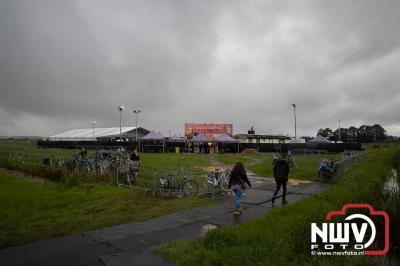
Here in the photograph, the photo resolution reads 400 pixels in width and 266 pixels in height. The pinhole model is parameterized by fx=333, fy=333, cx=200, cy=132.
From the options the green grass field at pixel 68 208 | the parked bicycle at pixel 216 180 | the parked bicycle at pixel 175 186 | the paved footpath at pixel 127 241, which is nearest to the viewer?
the paved footpath at pixel 127 241

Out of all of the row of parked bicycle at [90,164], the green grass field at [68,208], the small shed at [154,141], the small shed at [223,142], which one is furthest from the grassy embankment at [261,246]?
the small shed at [154,141]

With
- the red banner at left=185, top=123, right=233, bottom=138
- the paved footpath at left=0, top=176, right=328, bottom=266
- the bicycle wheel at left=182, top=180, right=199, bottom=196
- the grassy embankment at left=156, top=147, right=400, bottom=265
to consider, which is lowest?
the paved footpath at left=0, top=176, right=328, bottom=266

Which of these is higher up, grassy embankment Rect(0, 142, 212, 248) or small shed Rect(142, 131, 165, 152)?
small shed Rect(142, 131, 165, 152)

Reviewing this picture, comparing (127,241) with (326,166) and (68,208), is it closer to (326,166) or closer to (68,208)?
(68,208)

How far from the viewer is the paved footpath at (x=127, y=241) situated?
609 cm

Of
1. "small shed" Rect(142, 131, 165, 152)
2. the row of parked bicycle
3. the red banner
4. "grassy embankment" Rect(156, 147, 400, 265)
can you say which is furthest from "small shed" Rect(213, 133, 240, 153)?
"grassy embankment" Rect(156, 147, 400, 265)

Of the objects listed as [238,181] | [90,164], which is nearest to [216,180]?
[238,181]

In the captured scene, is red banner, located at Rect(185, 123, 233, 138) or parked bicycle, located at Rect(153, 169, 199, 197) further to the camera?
red banner, located at Rect(185, 123, 233, 138)

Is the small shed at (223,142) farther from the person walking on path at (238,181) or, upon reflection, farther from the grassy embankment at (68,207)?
the person walking on path at (238,181)

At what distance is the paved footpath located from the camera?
6086 mm

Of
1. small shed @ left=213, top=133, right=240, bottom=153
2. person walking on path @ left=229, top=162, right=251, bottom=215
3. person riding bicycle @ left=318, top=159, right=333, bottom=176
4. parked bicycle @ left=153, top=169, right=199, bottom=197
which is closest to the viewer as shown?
person walking on path @ left=229, top=162, right=251, bottom=215

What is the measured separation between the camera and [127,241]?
7.19 metres

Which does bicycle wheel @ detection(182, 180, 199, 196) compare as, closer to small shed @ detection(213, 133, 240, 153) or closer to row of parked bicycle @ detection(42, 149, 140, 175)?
row of parked bicycle @ detection(42, 149, 140, 175)

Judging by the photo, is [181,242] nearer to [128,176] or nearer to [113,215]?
[113,215]
